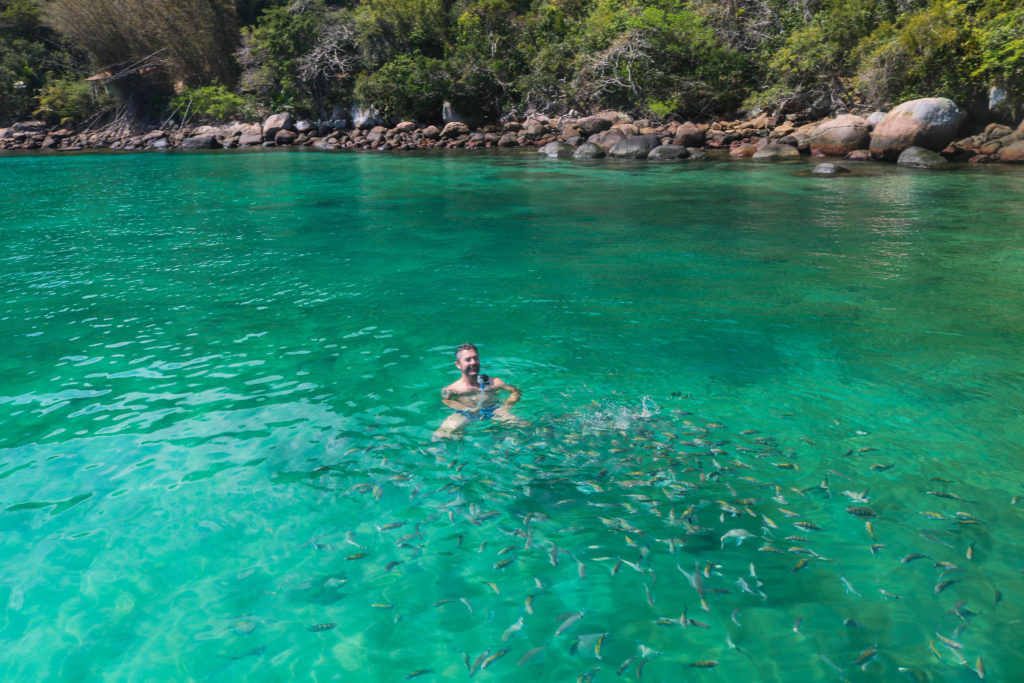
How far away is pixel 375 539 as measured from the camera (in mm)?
5289

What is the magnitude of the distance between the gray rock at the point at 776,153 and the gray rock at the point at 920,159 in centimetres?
471

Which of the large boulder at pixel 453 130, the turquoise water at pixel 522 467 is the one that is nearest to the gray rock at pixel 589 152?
the large boulder at pixel 453 130

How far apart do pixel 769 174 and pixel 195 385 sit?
22.9m

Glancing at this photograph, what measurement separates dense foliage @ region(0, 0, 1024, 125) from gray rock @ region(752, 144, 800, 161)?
4419 mm

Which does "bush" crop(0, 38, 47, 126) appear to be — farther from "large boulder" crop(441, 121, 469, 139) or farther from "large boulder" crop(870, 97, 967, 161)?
"large boulder" crop(870, 97, 967, 161)

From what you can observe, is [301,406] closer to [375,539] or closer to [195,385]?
[195,385]

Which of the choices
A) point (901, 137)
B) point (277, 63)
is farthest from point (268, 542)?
point (277, 63)

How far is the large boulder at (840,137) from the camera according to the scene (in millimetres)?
28375

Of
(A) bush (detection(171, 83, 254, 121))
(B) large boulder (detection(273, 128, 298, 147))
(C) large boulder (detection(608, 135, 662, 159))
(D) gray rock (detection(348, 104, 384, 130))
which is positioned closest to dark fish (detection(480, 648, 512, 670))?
(C) large boulder (detection(608, 135, 662, 159))

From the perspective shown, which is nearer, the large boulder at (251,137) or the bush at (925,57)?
the bush at (925,57)

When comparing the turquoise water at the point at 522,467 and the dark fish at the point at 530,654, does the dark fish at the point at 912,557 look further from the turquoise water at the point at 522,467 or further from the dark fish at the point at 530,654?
the dark fish at the point at 530,654

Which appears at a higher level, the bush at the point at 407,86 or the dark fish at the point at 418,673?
the bush at the point at 407,86

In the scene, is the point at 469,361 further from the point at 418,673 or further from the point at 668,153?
the point at 668,153

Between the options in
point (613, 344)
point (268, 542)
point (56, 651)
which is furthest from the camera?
point (613, 344)
